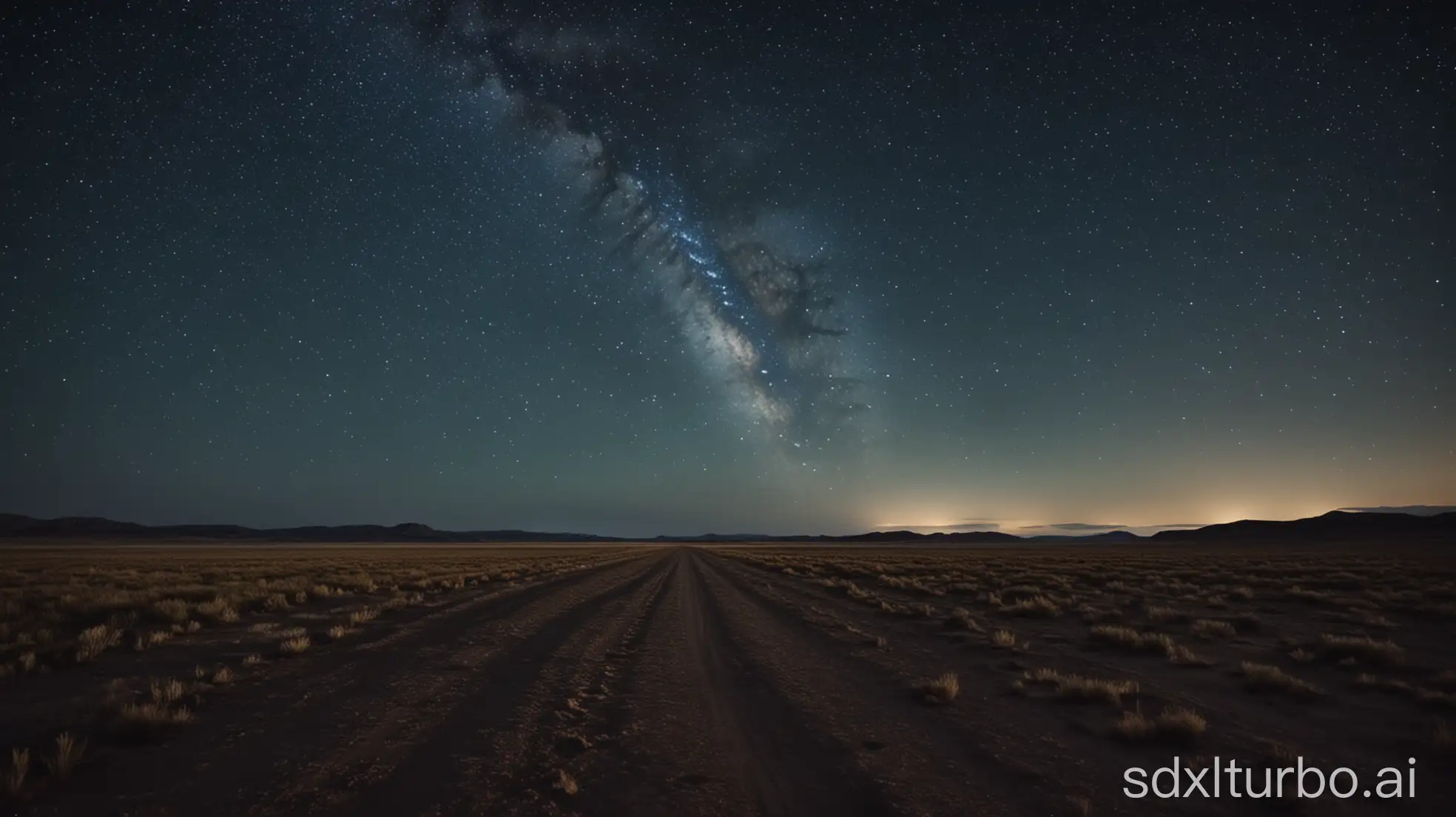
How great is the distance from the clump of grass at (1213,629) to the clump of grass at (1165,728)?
820cm

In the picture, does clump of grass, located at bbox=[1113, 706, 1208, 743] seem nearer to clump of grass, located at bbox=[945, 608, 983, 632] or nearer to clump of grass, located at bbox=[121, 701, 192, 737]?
clump of grass, located at bbox=[945, 608, 983, 632]

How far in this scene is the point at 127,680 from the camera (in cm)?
917

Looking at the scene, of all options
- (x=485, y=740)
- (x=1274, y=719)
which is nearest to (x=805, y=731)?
(x=485, y=740)

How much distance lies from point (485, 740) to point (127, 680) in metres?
6.71

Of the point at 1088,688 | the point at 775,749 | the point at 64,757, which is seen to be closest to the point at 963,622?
the point at 1088,688

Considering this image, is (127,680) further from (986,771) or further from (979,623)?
(979,623)

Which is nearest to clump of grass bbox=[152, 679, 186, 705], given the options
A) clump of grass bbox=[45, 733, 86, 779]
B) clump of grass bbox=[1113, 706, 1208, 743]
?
clump of grass bbox=[45, 733, 86, 779]

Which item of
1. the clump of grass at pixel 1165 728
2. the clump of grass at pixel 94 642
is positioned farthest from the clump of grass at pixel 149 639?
the clump of grass at pixel 1165 728

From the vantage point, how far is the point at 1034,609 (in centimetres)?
1750

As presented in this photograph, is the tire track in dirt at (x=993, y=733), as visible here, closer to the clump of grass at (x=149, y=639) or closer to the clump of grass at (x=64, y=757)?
the clump of grass at (x=64, y=757)

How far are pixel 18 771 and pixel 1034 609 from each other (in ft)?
63.6

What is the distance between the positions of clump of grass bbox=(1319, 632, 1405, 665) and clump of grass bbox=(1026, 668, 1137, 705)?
4.92m

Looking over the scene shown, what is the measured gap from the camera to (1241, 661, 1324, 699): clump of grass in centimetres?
887

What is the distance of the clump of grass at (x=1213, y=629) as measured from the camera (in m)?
13.7
